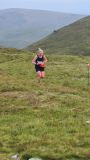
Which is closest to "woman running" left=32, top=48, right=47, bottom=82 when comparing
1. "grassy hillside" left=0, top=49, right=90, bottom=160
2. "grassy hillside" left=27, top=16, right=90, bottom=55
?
"grassy hillside" left=0, top=49, right=90, bottom=160

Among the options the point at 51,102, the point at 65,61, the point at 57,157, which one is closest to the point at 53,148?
the point at 57,157

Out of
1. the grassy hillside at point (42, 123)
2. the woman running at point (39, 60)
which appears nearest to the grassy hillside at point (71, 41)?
the woman running at point (39, 60)

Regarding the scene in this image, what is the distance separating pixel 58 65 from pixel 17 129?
142 ft

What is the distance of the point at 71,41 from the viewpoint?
557 feet

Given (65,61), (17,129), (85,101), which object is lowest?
(65,61)

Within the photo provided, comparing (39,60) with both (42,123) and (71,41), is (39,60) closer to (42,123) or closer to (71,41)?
(42,123)

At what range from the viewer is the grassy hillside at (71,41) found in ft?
487

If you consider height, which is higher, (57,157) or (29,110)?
(57,157)

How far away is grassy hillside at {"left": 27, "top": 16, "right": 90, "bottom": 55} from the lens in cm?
14843

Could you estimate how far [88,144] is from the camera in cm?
1695

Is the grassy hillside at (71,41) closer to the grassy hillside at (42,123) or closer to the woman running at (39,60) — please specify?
the woman running at (39,60)

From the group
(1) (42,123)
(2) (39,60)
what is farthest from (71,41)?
(1) (42,123)

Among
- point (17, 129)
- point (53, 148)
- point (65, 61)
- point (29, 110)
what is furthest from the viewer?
point (65, 61)

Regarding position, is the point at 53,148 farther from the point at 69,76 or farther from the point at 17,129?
the point at 69,76
